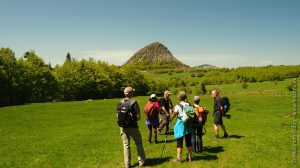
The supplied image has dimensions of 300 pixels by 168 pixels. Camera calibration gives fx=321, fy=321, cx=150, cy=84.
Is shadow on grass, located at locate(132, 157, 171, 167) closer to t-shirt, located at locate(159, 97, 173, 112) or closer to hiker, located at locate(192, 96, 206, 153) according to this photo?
hiker, located at locate(192, 96, 206, 153)

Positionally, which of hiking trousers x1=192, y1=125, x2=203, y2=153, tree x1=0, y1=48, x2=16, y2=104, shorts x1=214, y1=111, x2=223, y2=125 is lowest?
hiking trousers x1=192, y1=125, x2=203, y2=153

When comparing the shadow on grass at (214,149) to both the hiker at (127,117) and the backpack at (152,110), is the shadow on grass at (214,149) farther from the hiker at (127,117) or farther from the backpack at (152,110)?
the hiker at (127,117)

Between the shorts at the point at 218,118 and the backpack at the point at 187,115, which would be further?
the shorts at the point at 218,118

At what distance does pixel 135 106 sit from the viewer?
44.9 ft

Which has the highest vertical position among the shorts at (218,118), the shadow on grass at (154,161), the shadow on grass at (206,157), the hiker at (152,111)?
the hiker at (152,111)

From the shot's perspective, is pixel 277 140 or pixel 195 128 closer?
pixel 195 128

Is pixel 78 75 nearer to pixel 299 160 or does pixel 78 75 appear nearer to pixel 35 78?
pixel 35 78

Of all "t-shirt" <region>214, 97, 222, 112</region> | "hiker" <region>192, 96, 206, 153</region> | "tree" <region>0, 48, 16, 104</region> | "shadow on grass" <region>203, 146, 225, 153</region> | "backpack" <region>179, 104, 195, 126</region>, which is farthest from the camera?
"tree" <region>0, 48, 16, 104</region>

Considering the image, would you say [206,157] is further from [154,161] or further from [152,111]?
[152,111]

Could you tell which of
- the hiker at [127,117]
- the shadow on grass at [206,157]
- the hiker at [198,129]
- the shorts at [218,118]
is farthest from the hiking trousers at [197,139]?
the hiker at [127,117]

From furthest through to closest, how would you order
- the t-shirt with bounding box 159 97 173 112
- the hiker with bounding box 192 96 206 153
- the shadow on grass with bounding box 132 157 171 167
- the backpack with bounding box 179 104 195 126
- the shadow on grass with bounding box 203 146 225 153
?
1. the t-shirt with bounding box 159 97 173 112
2. the shadow on grass with bounding box 203 146 225 153
3. the hiker with bounding box 192 96 206 153
4. the shadow on grass with bounding box 132 157 171 167
5. the backpack with bounding box 179 104 195 126

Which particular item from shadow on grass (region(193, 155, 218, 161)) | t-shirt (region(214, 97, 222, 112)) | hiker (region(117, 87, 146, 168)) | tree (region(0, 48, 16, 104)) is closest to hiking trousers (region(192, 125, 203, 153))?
shadow on grass (region(193, 155, 218, 161))

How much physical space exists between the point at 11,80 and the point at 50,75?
9.41 meters

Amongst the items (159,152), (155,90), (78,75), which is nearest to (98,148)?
(159,152)
